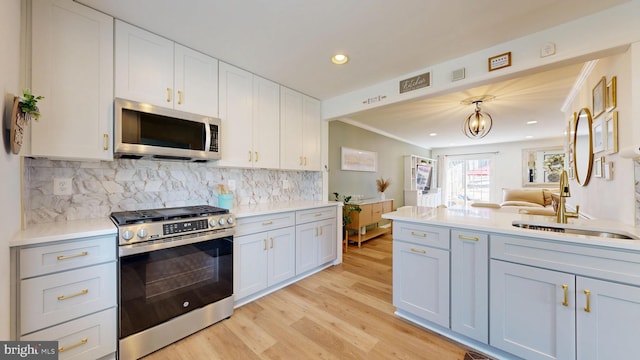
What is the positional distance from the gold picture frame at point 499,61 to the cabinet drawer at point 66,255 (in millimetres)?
3096

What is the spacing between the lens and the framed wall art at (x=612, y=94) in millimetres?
1688

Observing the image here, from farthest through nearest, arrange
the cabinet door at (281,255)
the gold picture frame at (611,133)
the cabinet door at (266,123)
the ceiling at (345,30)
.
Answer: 1. the cabinet door at (266,123)
2. the cabinet door at (281,255)
3. the gold picture frame at (611,133)
4. the ceiling at (345,30)

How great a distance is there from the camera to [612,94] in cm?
171

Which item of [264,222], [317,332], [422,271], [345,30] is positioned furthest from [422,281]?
[345,30]

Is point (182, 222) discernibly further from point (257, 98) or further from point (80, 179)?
point (257, 98)

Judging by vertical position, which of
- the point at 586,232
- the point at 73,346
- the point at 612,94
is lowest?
the point at 73,346

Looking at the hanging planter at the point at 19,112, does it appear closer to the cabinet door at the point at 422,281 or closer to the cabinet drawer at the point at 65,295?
the cabinet drawer at the point at 65,295

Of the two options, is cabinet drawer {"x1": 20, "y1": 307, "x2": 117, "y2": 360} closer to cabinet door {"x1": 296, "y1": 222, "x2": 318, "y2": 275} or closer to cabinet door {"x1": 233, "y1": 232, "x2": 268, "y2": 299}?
cabinet door {"x1": 233, "y1": 232, "x2": 268, "y2": 299}

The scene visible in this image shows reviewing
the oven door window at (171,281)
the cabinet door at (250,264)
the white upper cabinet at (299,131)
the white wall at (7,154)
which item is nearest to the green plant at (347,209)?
the white upper cabinet at (299,131)

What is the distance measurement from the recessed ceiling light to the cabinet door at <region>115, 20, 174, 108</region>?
4.62 ft

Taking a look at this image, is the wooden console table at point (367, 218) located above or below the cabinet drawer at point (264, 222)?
below

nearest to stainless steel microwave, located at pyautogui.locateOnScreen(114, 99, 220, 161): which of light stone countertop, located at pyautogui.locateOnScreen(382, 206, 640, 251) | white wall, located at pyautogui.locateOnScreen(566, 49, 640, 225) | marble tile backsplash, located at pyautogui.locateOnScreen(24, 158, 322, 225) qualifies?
marble tile backsplash, located at pyautogui.locateOnScreen(24, 158, 322, 225)

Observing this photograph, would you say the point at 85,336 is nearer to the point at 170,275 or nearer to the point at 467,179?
the point at 170,275

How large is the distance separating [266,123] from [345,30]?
4.23ft
